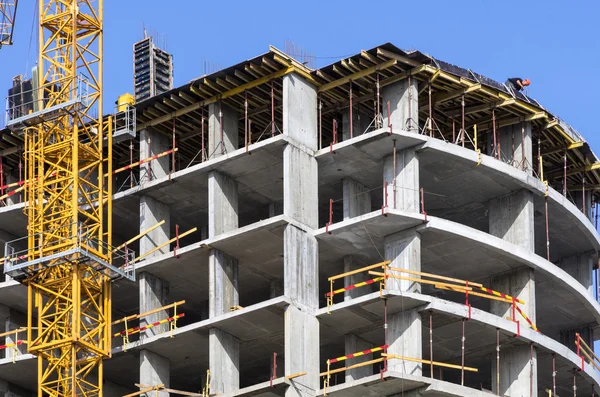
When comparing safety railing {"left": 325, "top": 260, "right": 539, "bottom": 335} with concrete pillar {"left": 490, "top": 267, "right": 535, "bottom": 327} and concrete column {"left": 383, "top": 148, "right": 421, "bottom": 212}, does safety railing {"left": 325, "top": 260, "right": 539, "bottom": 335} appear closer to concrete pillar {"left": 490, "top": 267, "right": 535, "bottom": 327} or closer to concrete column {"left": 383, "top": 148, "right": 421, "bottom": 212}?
concrete pillar {"left": 490, "top": 267, "right": 535, "bottom": 327}

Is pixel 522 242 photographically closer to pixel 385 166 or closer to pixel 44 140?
pixel 385 166

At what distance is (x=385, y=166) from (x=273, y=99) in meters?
5.66

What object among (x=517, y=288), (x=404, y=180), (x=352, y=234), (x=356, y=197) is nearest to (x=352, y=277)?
(x=352, y=234)

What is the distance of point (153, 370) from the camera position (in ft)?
275

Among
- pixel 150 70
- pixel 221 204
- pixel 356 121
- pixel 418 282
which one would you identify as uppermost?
pixel 150 70

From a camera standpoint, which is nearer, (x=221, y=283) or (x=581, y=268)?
(x=221, y=283)

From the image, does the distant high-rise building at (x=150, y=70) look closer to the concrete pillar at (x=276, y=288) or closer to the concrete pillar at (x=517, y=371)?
the concrete pillar at (x=276, y=288)

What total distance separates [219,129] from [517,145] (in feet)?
42.0

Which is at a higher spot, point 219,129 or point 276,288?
point 219,129

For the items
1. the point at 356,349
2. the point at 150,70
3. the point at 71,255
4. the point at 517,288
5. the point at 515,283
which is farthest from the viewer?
the point at 150,70

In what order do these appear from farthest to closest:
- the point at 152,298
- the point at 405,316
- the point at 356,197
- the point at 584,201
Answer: the point at 584,201
the point at 152,298
the point at 356,197
the point at 405,316

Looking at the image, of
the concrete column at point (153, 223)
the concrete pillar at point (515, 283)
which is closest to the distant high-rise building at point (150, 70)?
the concrete column at point (153, 223)

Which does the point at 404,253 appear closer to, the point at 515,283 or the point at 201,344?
the point at 515,283

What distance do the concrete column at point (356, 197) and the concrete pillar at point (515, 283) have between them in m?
5.42
